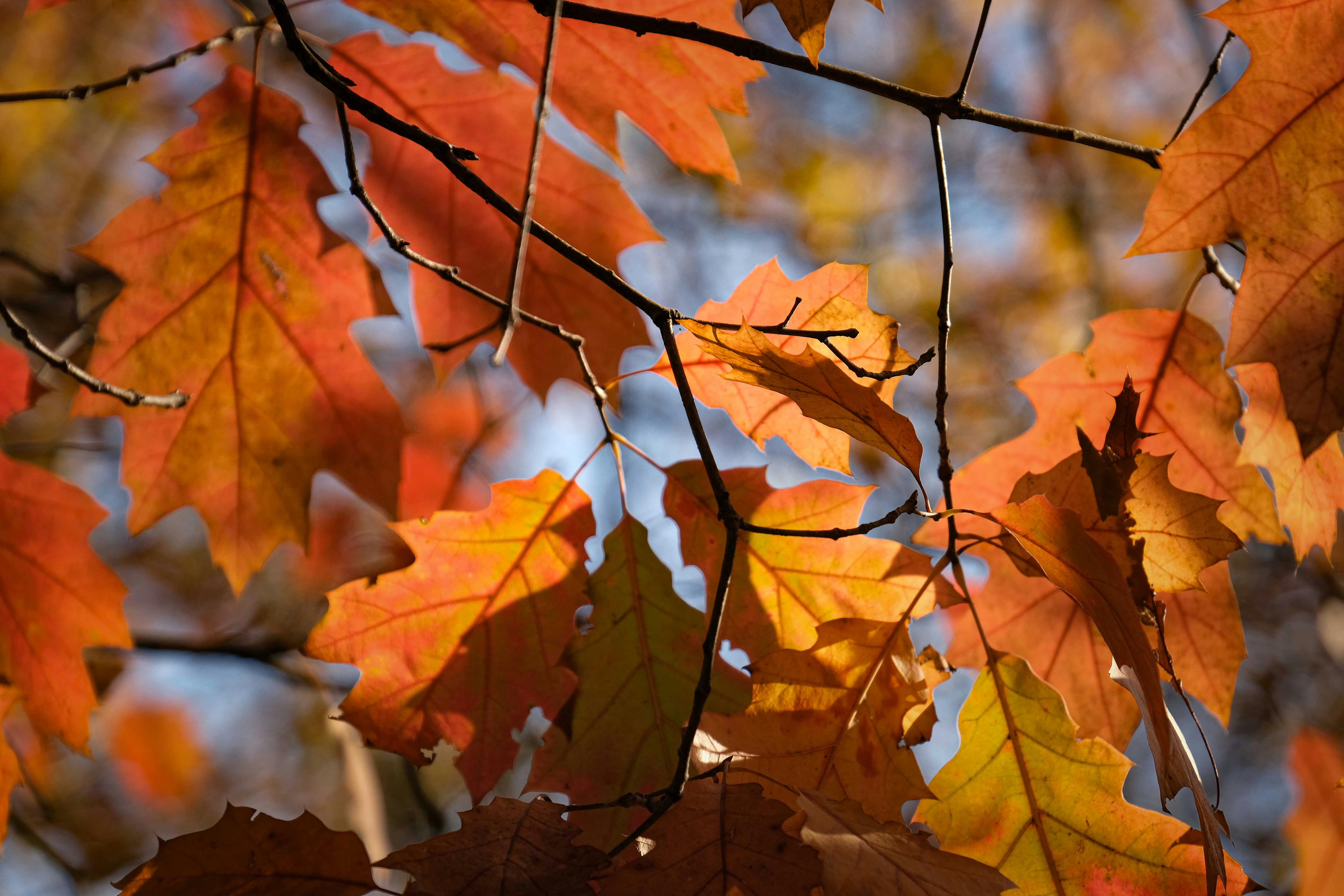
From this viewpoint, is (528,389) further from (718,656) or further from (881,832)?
(881,832)

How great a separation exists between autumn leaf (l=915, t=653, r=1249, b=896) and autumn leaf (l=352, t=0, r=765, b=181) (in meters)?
0.60

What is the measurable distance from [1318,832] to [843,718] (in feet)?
7.23

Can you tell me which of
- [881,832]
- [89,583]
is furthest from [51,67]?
[881,832]

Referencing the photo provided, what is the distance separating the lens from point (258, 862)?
536mm

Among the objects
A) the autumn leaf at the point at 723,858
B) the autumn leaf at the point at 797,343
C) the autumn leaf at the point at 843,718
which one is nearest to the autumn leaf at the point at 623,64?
the autumn leaf at the point at 797,343

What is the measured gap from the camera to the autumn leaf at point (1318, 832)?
1990mm

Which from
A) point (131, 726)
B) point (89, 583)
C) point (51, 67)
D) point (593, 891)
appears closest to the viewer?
point (593, 891)

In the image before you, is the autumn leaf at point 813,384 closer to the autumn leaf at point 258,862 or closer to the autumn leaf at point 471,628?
the autumn leaf at point 471,628

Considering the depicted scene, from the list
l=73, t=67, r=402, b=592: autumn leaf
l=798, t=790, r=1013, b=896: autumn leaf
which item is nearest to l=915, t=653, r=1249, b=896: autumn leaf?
l=798, t=790, r=1013, b=896: autumn leaf

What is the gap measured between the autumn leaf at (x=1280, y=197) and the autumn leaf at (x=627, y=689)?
54 cm

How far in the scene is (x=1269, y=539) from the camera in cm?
89

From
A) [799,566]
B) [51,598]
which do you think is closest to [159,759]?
[51,598]

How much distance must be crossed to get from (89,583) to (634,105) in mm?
837

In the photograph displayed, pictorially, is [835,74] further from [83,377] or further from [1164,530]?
[83,377]
